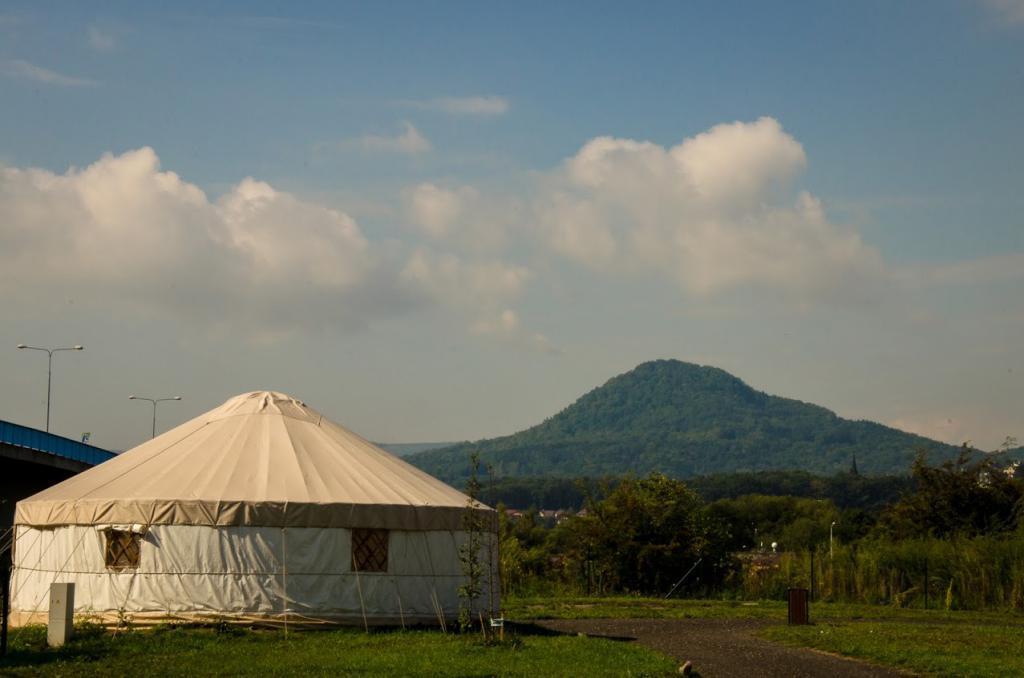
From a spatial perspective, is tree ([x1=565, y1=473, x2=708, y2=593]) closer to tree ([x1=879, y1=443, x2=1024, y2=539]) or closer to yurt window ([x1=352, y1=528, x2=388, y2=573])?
tree ([x1=879, y1=443, x2=1024, y2=539])

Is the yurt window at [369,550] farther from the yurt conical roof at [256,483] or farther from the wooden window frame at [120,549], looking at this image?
the wooden window frame at [120,549]

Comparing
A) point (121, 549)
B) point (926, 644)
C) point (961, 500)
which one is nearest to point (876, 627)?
point (926, 644)

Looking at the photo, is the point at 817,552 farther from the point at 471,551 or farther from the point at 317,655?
the point at 317,655

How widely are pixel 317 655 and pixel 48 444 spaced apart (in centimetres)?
2742

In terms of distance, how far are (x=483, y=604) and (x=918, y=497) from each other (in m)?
17.6

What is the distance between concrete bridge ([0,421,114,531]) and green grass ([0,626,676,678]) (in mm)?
20950

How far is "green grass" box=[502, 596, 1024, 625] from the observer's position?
2297 centimetres

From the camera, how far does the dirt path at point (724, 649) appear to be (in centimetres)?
1471

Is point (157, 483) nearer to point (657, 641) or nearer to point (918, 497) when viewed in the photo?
point (657, 641)

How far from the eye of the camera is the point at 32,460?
38562 mm

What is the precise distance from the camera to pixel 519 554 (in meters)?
32.8

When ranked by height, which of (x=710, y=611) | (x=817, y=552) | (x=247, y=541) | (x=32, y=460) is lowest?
(x=710, y=611)

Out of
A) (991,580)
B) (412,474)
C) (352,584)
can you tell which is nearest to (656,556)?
(991,580)


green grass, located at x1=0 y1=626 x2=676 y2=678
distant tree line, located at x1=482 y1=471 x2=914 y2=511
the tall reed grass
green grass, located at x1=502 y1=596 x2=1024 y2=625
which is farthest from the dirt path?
distant tree line, located at x1=482 y1=471 x2=914 y2=511
